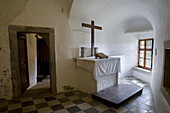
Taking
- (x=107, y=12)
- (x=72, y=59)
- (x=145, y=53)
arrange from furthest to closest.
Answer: (x=145, y=53) < (x=107, y=12) < (x=72, y=59)

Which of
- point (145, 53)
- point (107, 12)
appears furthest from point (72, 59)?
point (145, 53)

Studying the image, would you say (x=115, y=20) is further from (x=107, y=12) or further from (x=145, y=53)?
(x=145, y=53)

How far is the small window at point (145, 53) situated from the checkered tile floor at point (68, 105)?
2.07 m

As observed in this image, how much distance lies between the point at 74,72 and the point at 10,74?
1.82 m

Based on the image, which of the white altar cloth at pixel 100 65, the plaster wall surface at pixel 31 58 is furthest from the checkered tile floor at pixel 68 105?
the plaster wall surface at pixel 31 58

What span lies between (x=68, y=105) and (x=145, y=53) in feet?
13.7

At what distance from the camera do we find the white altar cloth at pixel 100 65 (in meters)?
2.75

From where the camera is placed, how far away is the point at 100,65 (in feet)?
9.30

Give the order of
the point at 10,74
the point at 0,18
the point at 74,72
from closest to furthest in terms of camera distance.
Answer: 1. the point at 0,18
2. the point at 10,74
3. the point at 74,72

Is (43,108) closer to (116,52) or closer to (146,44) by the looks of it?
(116,52)

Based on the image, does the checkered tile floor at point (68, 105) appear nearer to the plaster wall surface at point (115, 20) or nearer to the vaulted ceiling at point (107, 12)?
the plaster wall surface at point (115, 20)

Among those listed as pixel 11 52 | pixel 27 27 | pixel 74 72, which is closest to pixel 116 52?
pixel 74 72

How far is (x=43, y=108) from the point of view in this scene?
240 cm

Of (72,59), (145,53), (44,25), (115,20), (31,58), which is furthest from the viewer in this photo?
(145,53)
